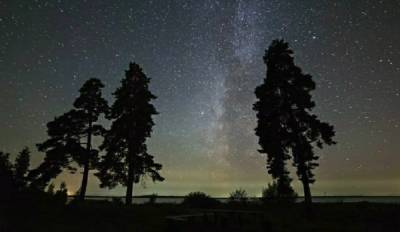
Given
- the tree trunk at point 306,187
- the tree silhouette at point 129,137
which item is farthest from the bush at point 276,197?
the tree silhouette at point 129,137

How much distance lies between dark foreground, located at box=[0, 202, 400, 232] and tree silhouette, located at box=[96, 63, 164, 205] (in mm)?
6142

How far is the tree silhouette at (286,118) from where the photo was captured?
21984 mm

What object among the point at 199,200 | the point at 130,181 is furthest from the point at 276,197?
the point at 130,181

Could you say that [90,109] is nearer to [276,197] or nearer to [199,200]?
[199,200]

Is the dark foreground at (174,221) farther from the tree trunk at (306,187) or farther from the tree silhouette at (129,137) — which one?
the tree silhouette at (129,137)

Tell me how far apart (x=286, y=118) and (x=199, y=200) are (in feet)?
35.9

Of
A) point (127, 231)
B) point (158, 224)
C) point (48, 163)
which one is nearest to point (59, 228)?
point (127, 231)

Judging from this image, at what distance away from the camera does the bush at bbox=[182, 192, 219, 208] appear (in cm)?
2604

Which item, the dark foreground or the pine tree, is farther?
the pine tree

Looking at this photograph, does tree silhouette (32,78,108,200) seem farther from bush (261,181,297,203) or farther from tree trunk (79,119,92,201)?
bush (261,181,297,203)

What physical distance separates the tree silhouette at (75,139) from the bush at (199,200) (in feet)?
31.3

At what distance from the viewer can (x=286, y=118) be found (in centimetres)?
2317

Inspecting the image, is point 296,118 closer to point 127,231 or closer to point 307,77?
point 307,77

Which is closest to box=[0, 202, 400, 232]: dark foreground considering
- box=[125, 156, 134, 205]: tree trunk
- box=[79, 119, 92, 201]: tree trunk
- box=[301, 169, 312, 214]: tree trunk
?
box=[301, 169, 312, 214]: tree trunk
